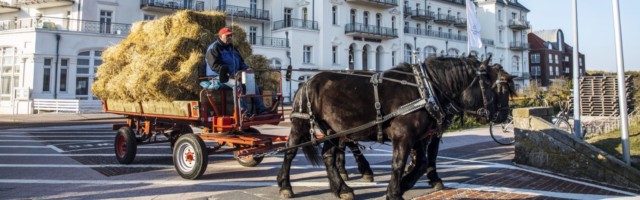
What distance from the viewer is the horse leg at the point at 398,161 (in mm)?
4910

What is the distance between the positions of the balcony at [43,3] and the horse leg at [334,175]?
31522mm

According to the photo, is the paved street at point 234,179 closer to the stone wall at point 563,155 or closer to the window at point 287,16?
the stone wall at point 563,155

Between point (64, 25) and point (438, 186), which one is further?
point (64, 25)

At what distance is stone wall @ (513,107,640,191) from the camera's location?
6913mm

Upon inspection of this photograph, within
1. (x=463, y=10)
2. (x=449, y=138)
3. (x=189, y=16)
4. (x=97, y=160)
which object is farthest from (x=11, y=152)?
(x=463, y=10)

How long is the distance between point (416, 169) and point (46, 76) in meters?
30.0

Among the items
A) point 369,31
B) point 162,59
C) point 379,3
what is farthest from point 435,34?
point 162,59

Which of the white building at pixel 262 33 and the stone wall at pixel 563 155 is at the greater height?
the white building at pixel 262 33

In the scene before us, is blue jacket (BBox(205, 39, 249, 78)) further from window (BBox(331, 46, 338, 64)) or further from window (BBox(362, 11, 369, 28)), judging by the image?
window (BBox(362, 11, 369, 28))

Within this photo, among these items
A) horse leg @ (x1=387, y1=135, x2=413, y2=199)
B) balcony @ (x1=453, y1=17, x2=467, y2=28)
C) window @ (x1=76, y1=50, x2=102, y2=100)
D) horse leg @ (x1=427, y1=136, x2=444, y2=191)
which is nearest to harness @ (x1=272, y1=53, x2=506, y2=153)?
horse leg @ (x1=387, y1=135, x2=413, y2=199)

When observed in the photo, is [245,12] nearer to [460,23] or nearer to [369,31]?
[369,31]

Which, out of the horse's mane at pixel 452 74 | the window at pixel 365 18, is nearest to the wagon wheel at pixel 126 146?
the horse's mane at pixel 452 74

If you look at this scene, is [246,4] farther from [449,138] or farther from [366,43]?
[449,138]

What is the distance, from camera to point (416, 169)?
17.4 ft
